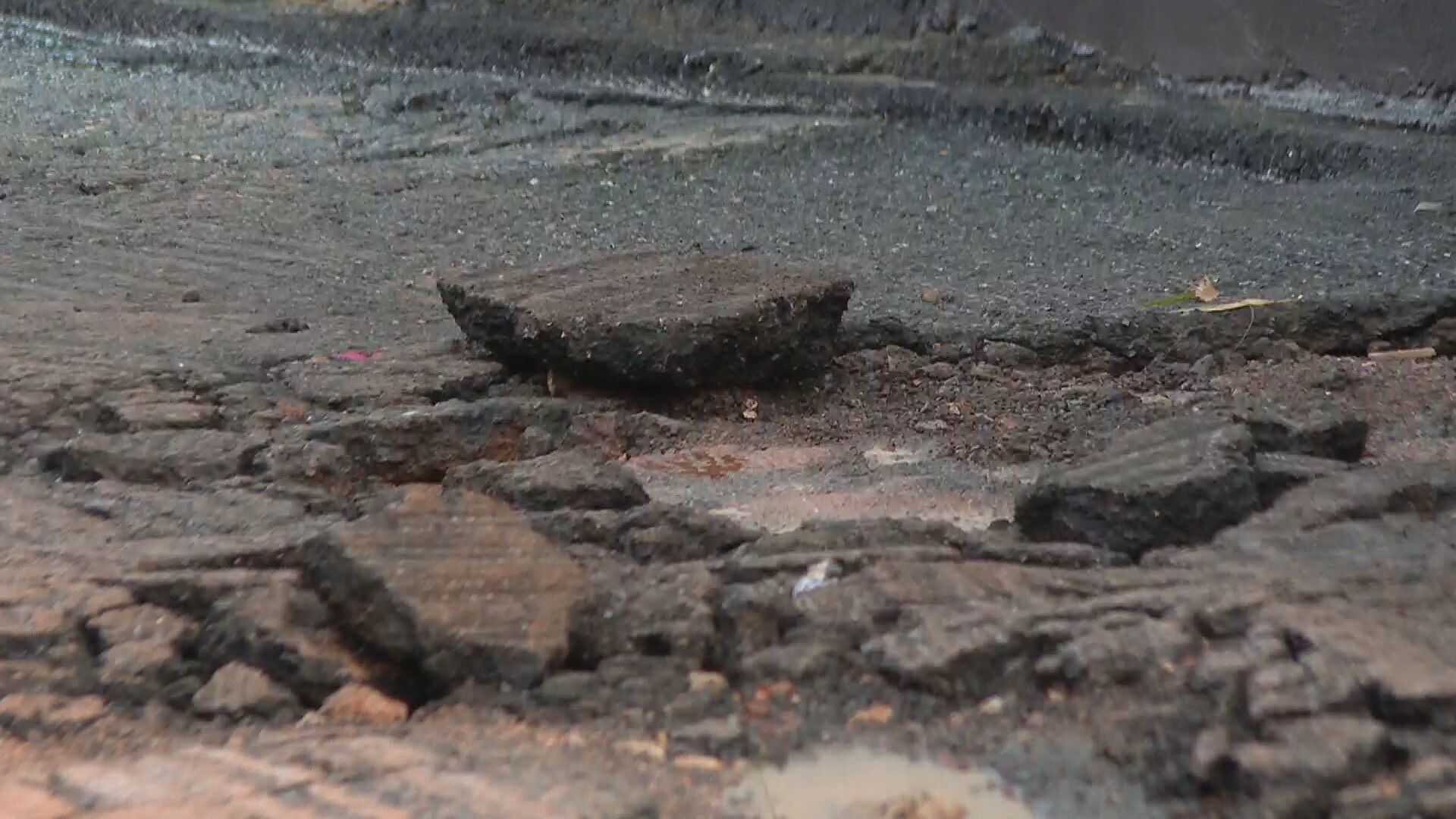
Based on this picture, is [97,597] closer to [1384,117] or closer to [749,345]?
[749,345]

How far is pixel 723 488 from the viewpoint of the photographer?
2.62m

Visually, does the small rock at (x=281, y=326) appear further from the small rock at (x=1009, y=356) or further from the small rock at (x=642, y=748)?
the small rock at (x=642, y=748)

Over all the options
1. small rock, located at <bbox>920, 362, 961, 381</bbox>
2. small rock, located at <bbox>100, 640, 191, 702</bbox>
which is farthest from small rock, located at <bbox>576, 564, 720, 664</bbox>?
small rock, located at <bbox>920, 362, 961, 381</bbox>

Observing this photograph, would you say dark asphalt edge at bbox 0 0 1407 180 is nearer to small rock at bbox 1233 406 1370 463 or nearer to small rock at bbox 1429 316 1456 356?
small rock at bbox 1429 316 1456 356

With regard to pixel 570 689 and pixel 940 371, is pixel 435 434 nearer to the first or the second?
pixel 570 689

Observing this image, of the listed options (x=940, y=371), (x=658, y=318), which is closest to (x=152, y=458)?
(x=658, y=318)

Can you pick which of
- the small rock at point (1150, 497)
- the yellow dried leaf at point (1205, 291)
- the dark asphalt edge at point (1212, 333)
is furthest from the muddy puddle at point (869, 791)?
the yellow dried leaf at point (1205, 291)

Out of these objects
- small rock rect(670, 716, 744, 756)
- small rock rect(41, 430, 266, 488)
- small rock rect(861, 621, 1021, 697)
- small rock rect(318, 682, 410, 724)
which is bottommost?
small rock rect(41, 430, 266, 488)

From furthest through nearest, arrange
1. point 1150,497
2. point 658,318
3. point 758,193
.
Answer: point 758,193 < point 658,318 < point 1150,497

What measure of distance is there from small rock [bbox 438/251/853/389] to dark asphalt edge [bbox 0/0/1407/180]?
248 centimetres

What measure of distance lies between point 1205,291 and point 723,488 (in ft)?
4.93

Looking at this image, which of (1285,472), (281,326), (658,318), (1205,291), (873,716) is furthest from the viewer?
(1205,291)

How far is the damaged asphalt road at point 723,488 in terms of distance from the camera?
5.47 ft

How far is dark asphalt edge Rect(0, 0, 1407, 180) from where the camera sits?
4.96 m
